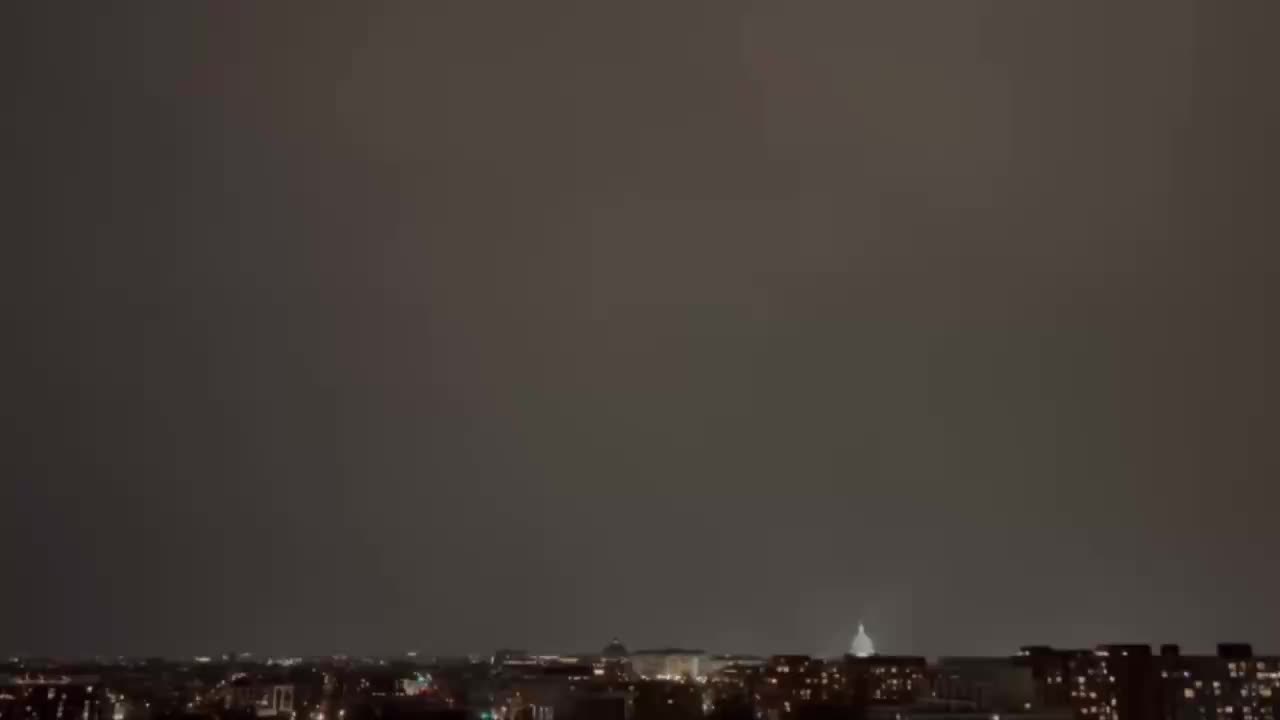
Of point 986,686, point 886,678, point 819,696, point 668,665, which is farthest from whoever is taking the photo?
point 668,665

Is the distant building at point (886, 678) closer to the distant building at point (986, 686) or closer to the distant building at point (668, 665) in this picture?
the distant building at point (986, 686)

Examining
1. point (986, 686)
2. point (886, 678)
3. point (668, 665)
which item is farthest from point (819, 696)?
point (668, 665)

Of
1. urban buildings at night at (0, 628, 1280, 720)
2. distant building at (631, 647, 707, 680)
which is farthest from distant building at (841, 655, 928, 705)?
distant building at (631, 647, 707, 680)

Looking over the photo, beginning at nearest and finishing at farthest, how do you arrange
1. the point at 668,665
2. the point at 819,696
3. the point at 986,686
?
the point at 819,696
the point at 986,686
the point at 668,665

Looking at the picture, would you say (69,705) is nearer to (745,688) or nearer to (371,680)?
(371,680)

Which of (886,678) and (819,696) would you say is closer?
(819,696)

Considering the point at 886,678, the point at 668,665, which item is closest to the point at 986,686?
the point at 886,678

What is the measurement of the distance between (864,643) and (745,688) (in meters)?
51.9

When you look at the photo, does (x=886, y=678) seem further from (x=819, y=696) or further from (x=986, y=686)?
(x=819, y=696)

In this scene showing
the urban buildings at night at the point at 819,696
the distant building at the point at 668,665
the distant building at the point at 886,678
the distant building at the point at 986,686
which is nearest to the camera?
the urban buildings at night at the point at 819,696

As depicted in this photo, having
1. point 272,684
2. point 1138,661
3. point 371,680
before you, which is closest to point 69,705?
point 272,684

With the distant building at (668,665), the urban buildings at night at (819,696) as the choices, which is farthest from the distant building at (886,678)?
the distant building at (668,665)

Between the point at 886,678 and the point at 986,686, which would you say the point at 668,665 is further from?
the point at 986,686

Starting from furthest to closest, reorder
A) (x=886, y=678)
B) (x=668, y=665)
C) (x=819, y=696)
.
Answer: (x=668, y=665), (x=886, y=678), (x=819, y=696)
